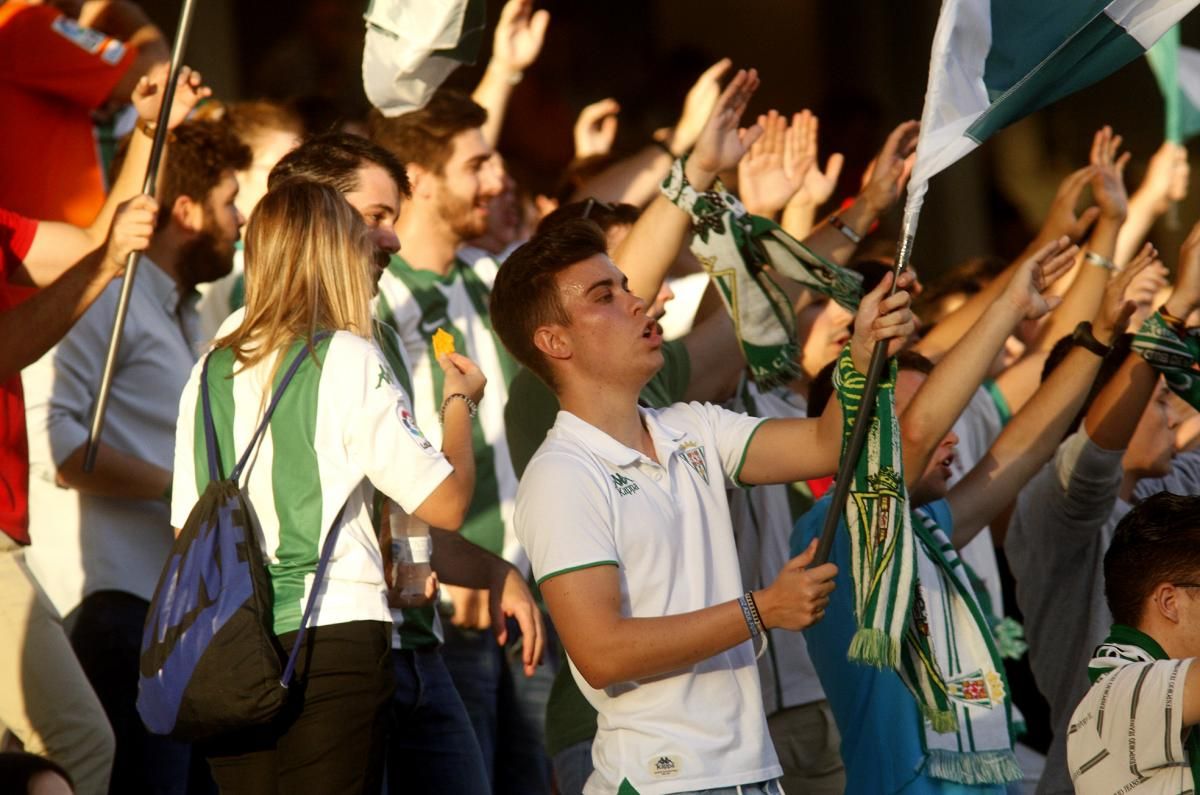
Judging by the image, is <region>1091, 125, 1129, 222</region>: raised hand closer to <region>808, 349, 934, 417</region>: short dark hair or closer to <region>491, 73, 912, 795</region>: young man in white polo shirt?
<region>808, 349, 934, 417</region>: short dark hair

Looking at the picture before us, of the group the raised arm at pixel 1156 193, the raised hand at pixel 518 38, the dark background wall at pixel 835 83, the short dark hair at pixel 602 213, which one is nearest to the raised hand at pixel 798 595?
the short dark hair at pixel 602 213

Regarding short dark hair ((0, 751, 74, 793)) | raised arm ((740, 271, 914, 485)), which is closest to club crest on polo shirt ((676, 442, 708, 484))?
raised arm ((740, 271, 914, 485))

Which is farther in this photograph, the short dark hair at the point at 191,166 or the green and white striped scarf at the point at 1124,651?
the short dark hair at the point at 191,166

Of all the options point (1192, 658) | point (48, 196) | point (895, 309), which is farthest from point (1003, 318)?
point (48, 196)

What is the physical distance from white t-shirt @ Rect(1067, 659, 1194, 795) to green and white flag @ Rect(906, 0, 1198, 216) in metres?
1.02

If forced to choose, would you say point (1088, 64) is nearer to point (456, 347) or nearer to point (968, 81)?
point (968, 81)

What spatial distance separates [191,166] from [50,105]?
0.66 meters

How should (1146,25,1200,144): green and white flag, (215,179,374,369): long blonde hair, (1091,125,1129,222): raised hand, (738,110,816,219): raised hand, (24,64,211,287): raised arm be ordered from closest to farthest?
(215,179,374,369): long blonde hair
(24,64,211,287): raised arm
(738,110,816,219): raised hand
(1091,125,1129,222): raised hand
(1146,25,1200,144): green and white flag

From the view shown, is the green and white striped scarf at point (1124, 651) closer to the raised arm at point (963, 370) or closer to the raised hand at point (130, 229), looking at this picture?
the raised arm at point (963, 370)

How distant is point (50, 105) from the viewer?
5.45 meters

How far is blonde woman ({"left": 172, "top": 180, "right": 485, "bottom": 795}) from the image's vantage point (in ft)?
11.5

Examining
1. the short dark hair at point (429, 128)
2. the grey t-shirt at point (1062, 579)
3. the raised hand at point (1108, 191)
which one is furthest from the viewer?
the raised hand at point (1108, 191)

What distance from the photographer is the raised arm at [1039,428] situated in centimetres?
457

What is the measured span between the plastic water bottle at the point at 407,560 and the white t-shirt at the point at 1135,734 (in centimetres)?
140
